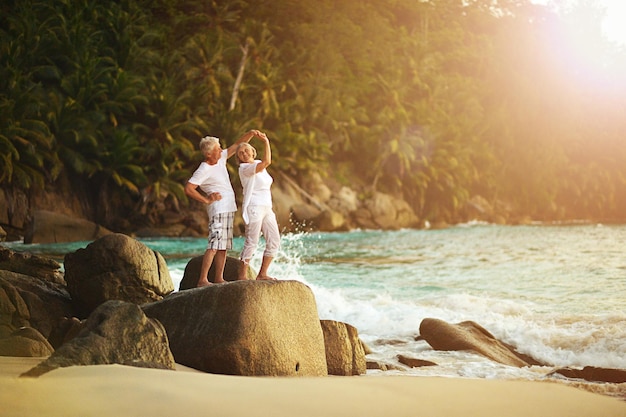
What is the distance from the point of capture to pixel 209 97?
36500mm

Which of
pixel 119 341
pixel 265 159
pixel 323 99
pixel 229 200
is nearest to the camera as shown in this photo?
pixel 119 341

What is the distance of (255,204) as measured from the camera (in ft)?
23.1

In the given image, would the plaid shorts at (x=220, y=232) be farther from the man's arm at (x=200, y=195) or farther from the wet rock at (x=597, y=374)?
the wet rock at (x=597, y=374)

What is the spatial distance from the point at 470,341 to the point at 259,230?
2906mm

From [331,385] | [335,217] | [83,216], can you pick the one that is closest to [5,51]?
[83,216]

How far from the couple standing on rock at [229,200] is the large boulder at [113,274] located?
4.57 ft

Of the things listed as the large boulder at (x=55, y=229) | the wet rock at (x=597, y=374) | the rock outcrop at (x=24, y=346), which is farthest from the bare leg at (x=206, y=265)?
the large boulder at (x=55, y=229)

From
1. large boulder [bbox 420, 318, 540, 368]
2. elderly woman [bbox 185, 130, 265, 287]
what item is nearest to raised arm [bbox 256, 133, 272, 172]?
elderly woman [bbox 185, 130, 265, 287]

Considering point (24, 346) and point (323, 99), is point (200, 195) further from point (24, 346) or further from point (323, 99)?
point (323, 99)

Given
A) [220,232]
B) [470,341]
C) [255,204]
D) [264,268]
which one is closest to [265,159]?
[255,204]

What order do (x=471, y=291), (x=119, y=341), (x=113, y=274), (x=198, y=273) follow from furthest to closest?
(x=471, y=291)
(x=113, y=274)
(x=198, y=273)
(x=119, y=341)

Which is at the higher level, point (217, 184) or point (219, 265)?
point (217, 184)

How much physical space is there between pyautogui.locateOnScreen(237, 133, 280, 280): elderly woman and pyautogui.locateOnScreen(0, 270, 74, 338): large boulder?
1.98 meters

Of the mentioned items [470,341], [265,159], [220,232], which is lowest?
[470,341]
